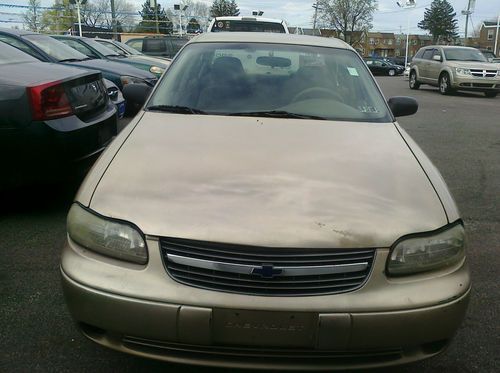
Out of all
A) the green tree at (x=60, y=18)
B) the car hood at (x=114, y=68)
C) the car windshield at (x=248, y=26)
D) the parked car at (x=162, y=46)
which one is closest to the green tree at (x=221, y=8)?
the green tree at (x=60, y=18)

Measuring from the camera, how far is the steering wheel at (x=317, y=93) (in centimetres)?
335

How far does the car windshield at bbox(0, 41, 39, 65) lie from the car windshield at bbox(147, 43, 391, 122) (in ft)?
5.80

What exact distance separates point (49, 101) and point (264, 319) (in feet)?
9.12

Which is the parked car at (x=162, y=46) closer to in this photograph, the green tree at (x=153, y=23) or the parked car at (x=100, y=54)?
the parked car at (x=100, y=54)

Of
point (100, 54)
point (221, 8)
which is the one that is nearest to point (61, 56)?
point (100, 54)

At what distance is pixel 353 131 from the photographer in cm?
289

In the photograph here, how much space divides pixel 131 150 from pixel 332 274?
4.03 ft

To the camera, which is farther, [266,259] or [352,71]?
[352,71]

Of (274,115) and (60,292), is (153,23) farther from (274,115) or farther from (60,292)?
(60,292)

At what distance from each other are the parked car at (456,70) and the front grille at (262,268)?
628 inches

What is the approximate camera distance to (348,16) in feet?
215

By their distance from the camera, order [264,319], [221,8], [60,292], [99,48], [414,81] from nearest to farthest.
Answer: [264,319] → [60,292] → [99,48] → [414,81] → [221,8]

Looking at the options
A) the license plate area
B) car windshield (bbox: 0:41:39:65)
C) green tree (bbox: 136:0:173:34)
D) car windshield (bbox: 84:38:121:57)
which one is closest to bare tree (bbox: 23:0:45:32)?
green tree (bbox: 136:0:173:34)

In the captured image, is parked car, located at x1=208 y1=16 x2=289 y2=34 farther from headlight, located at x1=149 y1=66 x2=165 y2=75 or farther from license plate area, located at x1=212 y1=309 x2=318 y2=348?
license plate area, located at x1=212 y1=309 x2=318 y2=348
